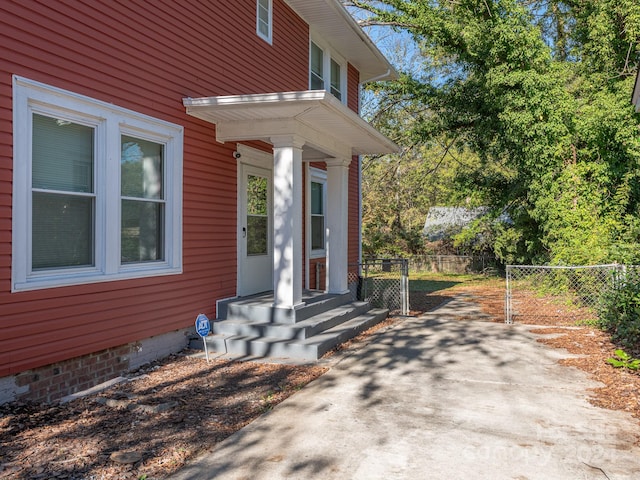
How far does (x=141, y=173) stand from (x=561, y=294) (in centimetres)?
1046

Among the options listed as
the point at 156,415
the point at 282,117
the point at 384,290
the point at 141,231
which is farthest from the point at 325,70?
the point at 156,415

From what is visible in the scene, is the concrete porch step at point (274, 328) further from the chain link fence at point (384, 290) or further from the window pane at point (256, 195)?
the chain link fence at point (384, 290)

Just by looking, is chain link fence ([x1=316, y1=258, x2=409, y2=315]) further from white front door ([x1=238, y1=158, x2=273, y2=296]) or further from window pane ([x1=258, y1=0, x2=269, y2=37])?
window pane ([x1=258, y1=0, x2=269, y2=37])

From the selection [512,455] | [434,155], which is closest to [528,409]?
[512,455]

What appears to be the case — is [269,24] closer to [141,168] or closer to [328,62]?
[328,62]

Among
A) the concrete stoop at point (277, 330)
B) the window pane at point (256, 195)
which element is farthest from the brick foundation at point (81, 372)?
the window pane at point (256, 195)

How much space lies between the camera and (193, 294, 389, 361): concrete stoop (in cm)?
616

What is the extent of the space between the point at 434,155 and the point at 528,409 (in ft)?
→ 66.4

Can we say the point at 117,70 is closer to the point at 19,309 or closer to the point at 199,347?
the point at 19,309

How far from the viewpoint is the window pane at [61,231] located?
14.8ft

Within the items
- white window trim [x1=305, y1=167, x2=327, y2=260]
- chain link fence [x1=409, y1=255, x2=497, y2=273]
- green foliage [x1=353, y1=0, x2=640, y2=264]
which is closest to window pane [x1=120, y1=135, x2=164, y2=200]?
white window trim [x1=305, y1=167, x2=327, y2=260]

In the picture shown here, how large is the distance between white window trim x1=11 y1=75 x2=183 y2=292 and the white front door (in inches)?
61.5

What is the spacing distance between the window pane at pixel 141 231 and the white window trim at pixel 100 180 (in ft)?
0.28

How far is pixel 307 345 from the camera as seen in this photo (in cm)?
612
